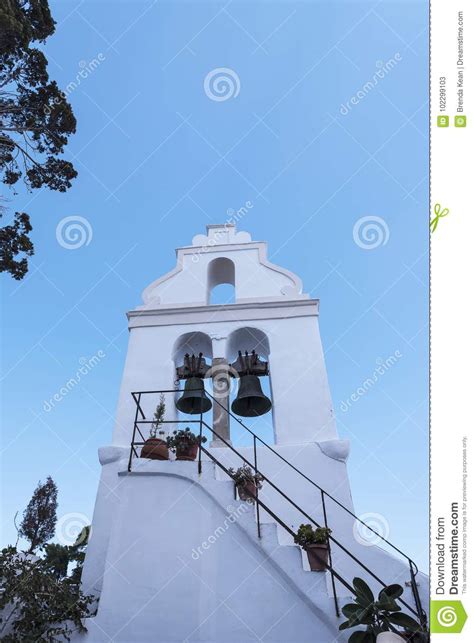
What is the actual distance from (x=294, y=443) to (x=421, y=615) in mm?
3523

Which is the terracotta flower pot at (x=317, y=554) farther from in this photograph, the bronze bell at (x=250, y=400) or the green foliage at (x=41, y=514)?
the green foliage at (x=41, y=514)

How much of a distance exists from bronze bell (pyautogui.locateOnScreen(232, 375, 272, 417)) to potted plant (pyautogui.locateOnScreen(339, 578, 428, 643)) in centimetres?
422

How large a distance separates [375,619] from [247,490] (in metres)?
2.02

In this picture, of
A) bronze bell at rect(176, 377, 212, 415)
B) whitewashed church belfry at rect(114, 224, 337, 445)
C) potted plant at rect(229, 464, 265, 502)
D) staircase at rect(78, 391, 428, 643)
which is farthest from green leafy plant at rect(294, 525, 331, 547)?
bronze bell at rect(176, 377, 212, 415)

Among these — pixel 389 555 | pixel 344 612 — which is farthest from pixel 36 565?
pixel 389 555

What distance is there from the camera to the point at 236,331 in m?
9.47

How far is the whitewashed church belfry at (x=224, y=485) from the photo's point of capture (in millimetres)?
5191

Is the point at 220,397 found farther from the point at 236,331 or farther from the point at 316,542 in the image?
the point at 316,542

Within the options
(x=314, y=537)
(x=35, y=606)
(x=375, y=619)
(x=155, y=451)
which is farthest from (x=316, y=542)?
(x=35, y=606)

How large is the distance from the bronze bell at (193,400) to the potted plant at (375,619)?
4.42m
